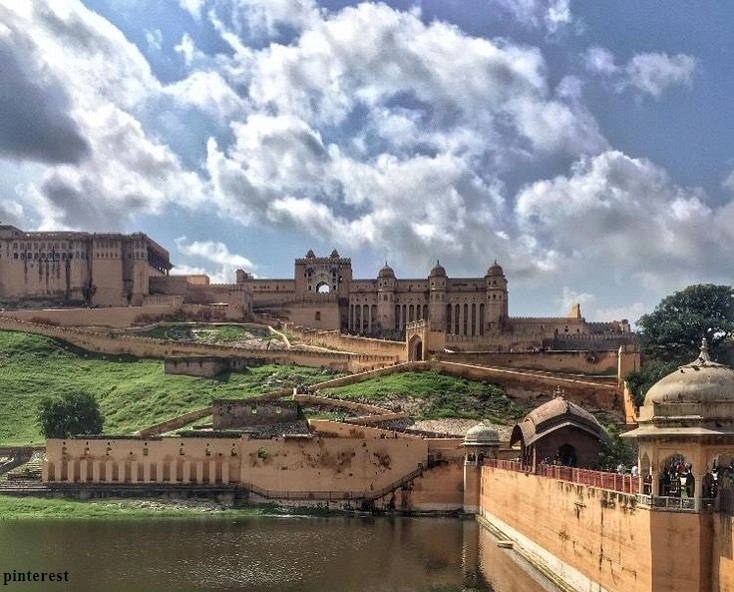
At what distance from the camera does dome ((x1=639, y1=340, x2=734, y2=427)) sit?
1666cm

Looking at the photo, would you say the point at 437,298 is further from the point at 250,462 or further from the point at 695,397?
the point at 695,397

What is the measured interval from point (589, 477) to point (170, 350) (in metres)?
46.1

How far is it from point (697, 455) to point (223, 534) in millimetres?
20119

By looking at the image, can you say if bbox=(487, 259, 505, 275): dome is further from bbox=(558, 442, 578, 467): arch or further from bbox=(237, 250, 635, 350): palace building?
bbox=(558, 442, 578, 467): arch

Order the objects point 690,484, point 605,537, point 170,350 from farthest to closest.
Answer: point 170,350
point 605,537
point 690,484

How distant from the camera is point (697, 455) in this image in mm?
16453

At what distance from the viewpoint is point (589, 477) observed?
21797mm

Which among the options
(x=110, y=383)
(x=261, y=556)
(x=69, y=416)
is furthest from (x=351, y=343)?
(x=261, y=556)

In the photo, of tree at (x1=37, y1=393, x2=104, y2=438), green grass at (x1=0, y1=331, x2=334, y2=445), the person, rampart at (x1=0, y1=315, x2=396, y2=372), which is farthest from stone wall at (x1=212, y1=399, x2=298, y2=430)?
the person

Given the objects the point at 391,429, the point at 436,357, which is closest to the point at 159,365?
the point at 436,357

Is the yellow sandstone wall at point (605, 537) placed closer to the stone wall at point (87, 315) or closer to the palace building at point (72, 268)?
the stone wall at point (87, 315)

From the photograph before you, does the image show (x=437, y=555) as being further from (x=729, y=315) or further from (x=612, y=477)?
(x=729, y=315)

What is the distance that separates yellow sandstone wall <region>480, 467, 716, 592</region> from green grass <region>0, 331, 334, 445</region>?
82.4 feet

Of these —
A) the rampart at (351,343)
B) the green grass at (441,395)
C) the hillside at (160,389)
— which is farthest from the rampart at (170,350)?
the green grass at (441,395)
